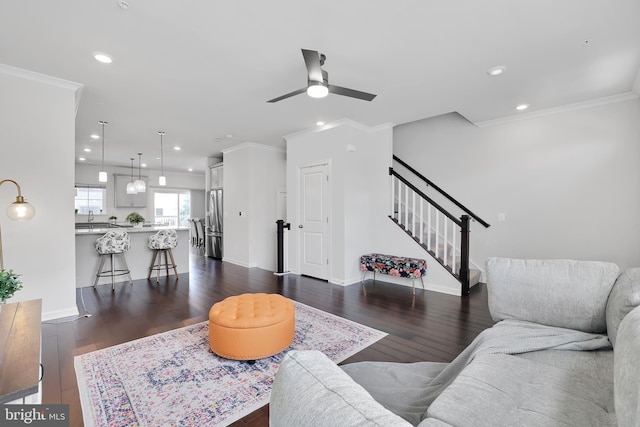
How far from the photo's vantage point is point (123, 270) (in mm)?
5039

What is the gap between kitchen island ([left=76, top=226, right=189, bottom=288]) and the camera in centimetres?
464

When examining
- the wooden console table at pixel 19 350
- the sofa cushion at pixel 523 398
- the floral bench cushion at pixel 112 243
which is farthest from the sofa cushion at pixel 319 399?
the floral bench cushion at pixel 112 243

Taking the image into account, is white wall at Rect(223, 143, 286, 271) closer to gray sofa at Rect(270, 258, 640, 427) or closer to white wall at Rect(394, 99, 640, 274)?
white wall at Rect(394, 99, 640, 274)

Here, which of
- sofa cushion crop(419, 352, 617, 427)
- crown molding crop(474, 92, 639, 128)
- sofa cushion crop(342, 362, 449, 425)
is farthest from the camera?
crown molding crop(474, 92, 639, 128)

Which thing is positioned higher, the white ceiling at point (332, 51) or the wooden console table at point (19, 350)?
the white ceiling at point (332, 51)

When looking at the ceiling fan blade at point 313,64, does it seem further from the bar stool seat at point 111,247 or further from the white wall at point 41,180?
the bar stool seat at point 111,247

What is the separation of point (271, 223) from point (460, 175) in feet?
13.1

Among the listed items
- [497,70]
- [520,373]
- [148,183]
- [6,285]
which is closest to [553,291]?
[520,373]

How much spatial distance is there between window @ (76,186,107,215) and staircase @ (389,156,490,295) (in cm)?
888

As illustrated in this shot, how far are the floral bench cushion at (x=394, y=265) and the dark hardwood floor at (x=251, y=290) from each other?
273 mm

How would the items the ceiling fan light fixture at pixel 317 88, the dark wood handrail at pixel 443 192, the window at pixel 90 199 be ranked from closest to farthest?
the ceiling fan light fixture at pixel 317 88, the dark wood handrail at pixel 443 192, the window at pixel 90 199

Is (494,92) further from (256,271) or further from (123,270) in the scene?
(123,270)

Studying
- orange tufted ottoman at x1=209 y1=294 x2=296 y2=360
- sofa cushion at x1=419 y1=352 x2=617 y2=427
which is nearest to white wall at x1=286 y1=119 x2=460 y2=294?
orange tufted ottoman at x1=209 y1=294 x2=296 y2=360

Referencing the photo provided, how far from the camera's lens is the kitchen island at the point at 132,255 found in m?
4.64
